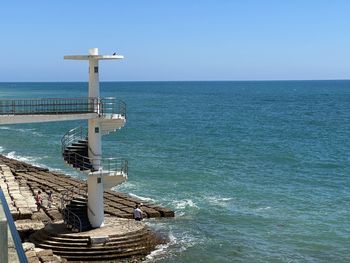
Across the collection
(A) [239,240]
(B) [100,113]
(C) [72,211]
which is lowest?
(A) [239,240]

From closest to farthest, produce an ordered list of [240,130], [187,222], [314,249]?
[314,249] → [187,222] → [240,130]

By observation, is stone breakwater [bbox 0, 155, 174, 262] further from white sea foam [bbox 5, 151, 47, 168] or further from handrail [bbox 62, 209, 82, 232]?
white sea foam [bbox 5, 151, 47, 168]

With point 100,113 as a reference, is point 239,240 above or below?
below

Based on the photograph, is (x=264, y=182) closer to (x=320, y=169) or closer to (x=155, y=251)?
(x=320, y=169)

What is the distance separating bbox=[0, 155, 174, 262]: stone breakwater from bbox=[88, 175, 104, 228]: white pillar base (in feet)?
1.82

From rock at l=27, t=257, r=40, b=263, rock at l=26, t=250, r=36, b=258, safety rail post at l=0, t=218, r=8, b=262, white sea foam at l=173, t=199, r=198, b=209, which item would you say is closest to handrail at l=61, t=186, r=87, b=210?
white sea foam at l=173, t=199, r=198, b=209

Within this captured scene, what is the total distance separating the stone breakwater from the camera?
973 inches

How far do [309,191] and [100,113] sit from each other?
68.0ft

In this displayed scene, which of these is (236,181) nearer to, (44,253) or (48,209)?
(48,209)

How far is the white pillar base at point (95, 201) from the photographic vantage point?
86.8 feet

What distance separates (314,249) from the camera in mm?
27797

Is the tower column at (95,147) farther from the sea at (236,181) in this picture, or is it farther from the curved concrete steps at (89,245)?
the sea at (236,181)

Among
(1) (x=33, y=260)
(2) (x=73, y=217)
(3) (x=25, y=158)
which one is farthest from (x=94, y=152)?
(3) (x=25, y=158)

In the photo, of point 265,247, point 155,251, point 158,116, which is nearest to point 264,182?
point 265,247
